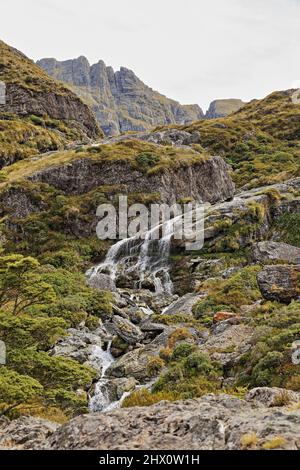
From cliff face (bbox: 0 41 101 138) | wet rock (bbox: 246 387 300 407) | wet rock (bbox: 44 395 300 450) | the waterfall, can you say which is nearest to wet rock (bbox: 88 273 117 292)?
the waterfall

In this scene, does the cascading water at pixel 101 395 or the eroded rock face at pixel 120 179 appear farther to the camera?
the eroded rock face at pixel 120 179

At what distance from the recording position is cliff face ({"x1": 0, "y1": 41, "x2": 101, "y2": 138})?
75062 mm

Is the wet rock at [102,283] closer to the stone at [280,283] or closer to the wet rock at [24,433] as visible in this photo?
the stone at [280,283]

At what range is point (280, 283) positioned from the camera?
22.2 meters

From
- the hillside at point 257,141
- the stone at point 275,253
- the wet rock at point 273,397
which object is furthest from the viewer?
the hillside at point 257,141

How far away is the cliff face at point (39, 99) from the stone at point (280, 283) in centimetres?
6092

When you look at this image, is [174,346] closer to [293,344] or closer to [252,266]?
[293,344]

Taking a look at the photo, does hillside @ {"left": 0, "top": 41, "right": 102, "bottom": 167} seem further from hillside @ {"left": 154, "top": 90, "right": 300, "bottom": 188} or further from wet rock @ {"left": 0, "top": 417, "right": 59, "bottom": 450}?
wet rock @ {"left": 0, "top": 417, "right": 59, "bottom": 450}

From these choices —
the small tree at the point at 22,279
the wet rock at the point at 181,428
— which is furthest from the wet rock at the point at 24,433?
the small tree at the point at 22,279

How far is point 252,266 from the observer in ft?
98.5

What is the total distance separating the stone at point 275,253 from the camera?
3078 centimetres

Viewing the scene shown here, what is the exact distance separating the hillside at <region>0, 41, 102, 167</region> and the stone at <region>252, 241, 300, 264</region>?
39161 millimetres

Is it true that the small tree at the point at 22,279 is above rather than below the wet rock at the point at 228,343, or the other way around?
above
